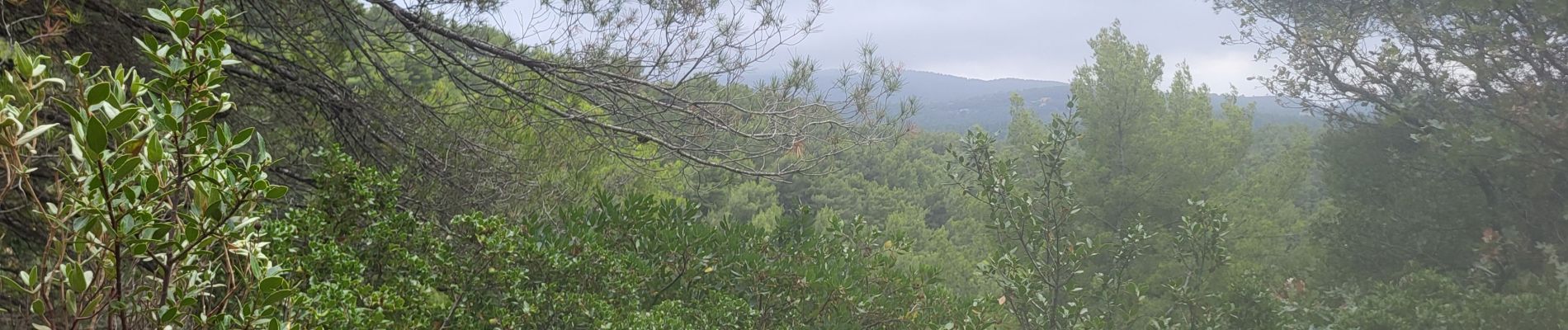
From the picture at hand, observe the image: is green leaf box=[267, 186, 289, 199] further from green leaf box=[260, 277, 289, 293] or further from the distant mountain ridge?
the distant mountain ridge

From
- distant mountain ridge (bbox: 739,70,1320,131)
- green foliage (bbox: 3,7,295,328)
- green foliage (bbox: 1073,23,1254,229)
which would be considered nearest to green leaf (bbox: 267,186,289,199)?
green foliage (bbox: 3,7,295,328)

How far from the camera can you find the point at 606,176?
29.2 feet

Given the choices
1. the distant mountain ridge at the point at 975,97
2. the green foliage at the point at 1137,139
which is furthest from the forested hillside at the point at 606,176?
the distant mountain ridge at the point at 975,97

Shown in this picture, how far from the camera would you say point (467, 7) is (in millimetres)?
3352

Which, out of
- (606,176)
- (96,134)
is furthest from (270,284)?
(606,176)

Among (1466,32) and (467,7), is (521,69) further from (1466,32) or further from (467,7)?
(1466,32)

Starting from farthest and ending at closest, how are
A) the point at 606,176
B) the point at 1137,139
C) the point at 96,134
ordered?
the point at 1137,139, the point at 606,176, the point at 96,134

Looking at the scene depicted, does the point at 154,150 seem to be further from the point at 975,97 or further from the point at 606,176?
the point at 975,97

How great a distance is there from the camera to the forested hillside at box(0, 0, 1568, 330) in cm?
97

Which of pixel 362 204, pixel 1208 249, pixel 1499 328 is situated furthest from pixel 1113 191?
pixel 362 204

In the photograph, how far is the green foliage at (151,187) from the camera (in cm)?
84

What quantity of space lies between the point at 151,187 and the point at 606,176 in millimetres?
8114

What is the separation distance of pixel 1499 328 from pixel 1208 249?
13.7ft

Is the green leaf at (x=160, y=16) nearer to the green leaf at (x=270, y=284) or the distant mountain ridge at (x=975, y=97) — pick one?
the green leaf at (x=270, y=284)
